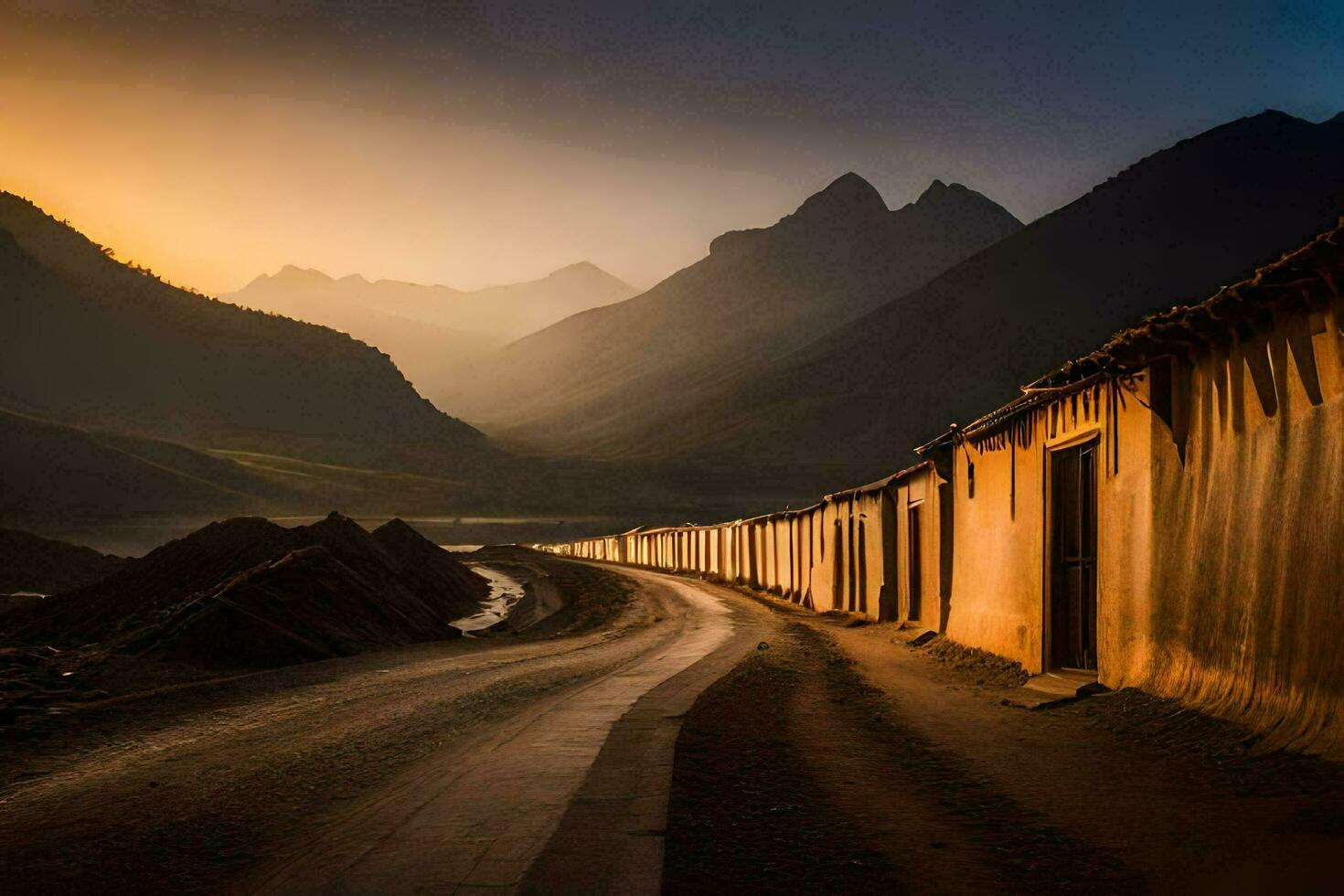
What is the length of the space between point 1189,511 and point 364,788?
7468 mm

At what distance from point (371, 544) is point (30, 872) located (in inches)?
826

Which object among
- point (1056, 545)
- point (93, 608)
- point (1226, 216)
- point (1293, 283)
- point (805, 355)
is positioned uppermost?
point (1226, 216)

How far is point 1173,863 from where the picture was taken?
18.3 ft

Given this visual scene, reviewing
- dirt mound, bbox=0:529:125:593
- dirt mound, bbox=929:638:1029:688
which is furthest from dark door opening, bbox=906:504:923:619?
dirt mound, bbox=0:529:125:593

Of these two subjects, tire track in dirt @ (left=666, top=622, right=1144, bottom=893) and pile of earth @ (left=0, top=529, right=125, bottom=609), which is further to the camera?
pile of earth @ (left=0, top=529, right=125, bottom=609)

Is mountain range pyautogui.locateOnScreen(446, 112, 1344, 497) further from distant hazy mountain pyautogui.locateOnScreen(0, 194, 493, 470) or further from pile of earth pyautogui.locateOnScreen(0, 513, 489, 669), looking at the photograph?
pile of earth pyautogui.locateOnScreen(0, 513, 489, 669)

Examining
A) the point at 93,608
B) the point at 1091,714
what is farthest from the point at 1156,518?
the point at 93,608

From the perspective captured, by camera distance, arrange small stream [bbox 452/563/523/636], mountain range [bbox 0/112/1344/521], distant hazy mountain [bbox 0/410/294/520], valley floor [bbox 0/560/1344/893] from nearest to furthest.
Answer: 1. valley floor [bbox 0/560/1344/893]
2. small stream [bbox 452/563/523/636]
3. distant hazy mountain [bbox 0/410/294/520]
4. mountain range [bbox 0/112/1344/521]

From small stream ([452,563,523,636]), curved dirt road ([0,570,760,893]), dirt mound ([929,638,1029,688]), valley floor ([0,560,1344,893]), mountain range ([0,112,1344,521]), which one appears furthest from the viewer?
mountain range ([0,112,1344,521])

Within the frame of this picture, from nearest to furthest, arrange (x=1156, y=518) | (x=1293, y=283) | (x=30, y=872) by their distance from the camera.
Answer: (x=30, y=872)
(x=1293, y=283)
(x=1156, y=518)

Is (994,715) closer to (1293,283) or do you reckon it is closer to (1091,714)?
(1091,714)

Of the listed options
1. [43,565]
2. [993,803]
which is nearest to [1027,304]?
[43,565]

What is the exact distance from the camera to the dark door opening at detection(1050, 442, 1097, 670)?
1216cm

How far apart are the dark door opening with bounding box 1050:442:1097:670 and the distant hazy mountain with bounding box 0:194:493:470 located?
4275 inches
